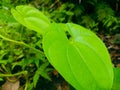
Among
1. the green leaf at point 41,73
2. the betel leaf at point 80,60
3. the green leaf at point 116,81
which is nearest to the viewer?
the betel leaf at point 80,60

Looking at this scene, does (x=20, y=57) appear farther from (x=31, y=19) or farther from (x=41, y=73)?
(x=31, y=19)

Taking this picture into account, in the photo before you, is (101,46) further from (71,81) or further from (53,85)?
(53,85)

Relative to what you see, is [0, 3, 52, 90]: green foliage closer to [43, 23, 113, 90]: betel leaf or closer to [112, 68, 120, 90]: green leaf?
[112, 68, 120, 90]: green leaf

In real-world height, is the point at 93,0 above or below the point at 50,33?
below

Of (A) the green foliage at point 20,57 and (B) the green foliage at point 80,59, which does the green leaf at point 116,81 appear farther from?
(A) the green foliage at point 20,57

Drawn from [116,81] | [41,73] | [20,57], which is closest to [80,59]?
[116,81]

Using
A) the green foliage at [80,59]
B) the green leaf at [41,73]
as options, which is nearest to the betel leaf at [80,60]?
the green foliage at [80,59]

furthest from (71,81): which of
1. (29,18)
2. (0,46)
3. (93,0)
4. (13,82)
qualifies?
(93,0)

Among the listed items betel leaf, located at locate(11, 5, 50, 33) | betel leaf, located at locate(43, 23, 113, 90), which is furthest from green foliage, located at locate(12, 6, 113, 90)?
betel leaf, located at locate(11, 5, 50, 33)
